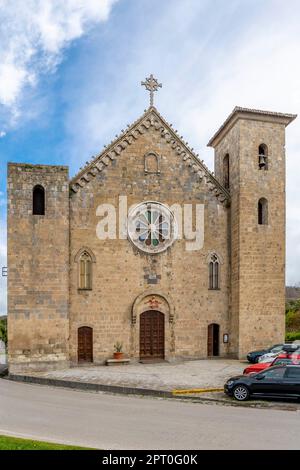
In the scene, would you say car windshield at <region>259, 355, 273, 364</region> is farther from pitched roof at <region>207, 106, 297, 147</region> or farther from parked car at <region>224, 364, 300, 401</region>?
pitched roof at <region>207, 106, 297, 147</region>

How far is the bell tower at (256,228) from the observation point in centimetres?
2639

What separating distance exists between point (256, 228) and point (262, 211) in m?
1.52

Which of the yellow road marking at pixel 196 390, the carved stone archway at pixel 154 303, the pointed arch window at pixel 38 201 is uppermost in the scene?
the pointed arch window at pixel 38 201

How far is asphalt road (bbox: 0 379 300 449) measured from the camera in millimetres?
10922

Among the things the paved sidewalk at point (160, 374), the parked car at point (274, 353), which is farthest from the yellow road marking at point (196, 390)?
the parked car at point (274, 353)

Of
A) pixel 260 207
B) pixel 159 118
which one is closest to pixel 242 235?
pixel 260 207

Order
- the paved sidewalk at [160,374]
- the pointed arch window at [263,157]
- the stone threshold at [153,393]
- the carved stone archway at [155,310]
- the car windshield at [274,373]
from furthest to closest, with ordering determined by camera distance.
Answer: the pointed arch window at [263,157]
the carved stone archway at [155,310]
the paved sidewalk at [160,374]
the car windshield at [274,373]
the stone threshold at [153,393]

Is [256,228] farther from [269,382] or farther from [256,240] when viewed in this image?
[269,382]

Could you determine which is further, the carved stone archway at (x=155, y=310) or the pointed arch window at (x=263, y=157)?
the pointed arch window at (x=263, y=157)

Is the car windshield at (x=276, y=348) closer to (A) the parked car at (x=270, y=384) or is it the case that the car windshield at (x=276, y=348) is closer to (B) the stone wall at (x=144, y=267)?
(B) the stone wall at (x=144, y=267)

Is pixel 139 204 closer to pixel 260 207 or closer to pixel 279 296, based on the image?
pixel 260 207

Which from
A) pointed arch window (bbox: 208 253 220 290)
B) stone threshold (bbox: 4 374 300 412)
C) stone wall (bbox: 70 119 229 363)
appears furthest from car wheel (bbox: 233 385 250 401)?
pointed arch window (bbox: 208 253 220 290)

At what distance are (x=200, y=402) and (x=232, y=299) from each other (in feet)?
37.4

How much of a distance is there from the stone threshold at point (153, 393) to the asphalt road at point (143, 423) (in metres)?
0.57
